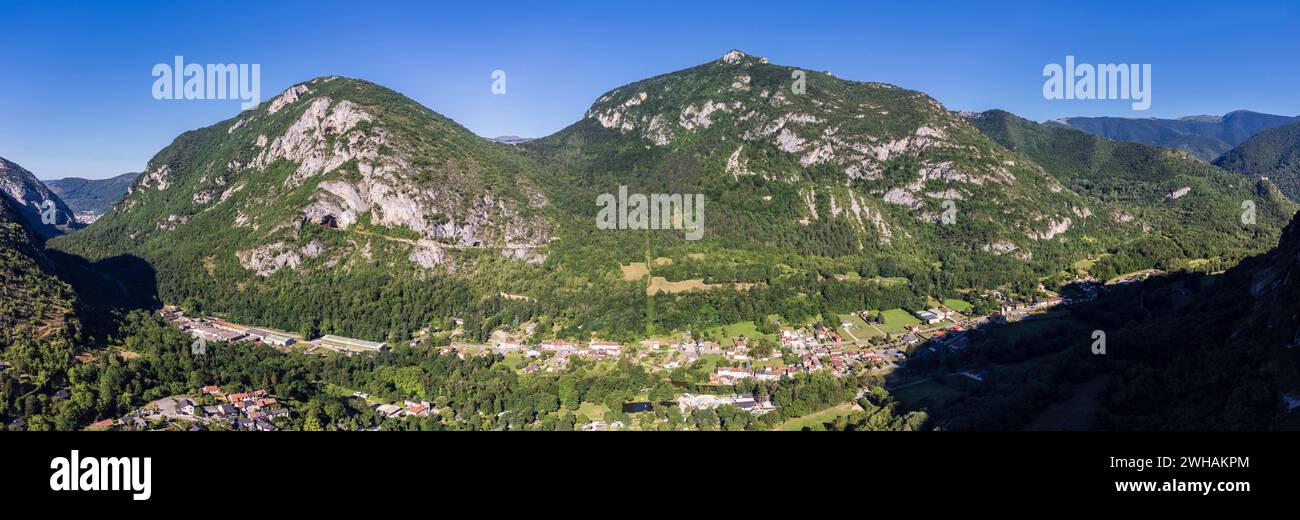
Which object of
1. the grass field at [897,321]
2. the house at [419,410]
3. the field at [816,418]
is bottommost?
the house at [419,410]

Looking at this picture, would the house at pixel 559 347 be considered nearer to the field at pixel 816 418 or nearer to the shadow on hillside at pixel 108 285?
the field at pixel 816 418

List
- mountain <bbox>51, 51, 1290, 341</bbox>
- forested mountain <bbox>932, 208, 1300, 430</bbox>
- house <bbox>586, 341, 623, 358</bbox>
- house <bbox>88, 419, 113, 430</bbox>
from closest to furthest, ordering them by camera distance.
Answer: forested mountain <bbox>932, 208, 1300, 430</bbox>, house <bbox>88, 419, 113, 430</bbox>, house <bbox>586, 341, 623, 358</bbox>, mountain <bbox>51, 51, 1290, 341</bbox>

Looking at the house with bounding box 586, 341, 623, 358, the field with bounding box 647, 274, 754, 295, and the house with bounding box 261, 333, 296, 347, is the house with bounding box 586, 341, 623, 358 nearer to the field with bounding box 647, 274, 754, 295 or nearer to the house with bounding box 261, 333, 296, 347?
the field with bounding box 647, 274, 754, 295

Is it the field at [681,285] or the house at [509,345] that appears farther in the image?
the field at [681,285]

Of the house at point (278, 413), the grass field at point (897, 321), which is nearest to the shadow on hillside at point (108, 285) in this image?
the house at point (278, 413)

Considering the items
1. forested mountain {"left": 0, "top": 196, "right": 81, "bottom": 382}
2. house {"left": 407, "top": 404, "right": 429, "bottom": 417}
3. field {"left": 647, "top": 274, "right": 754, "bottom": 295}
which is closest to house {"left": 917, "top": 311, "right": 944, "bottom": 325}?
field {"left": 647, "top": 274, "right": 754, "bottom": 295}
